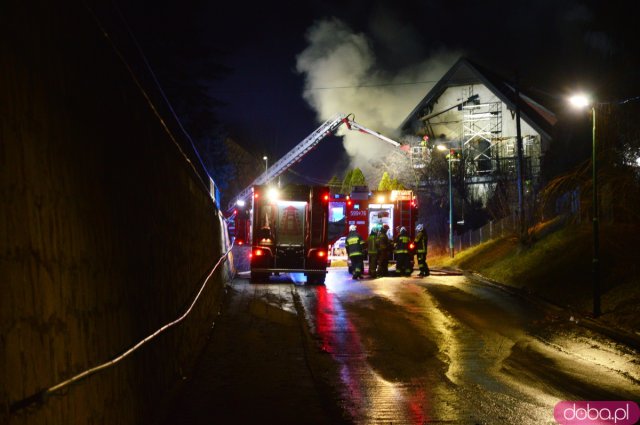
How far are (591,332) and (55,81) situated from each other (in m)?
12.6

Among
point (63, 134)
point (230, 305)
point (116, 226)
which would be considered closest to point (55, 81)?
point (63, 134)

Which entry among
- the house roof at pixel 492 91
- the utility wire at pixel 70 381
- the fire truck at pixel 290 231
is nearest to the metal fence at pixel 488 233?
the house roof at pixel 492 91

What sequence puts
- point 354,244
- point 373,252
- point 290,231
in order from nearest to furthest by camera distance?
point 290,231
point 354,244
point 373,252

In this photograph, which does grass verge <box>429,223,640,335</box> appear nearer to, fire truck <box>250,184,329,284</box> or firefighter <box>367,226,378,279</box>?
firefighter <box>367,226,378,279</box>

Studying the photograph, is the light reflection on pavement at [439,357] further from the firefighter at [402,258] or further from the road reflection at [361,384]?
the firefighter at [402,258]

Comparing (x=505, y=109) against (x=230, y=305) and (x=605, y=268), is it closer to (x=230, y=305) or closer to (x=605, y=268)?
(x=605, y=268)

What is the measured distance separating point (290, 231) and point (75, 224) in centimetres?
1743

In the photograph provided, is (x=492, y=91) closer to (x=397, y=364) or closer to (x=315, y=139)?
(x=315, y=139)

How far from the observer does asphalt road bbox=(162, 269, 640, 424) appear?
25.6 feet

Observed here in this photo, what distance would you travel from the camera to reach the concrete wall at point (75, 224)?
3475mm

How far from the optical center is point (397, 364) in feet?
34.1

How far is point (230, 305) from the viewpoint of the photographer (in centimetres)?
1633

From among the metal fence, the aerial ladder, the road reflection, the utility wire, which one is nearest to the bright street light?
the road reflection

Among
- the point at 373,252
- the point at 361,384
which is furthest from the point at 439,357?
the point at 373,252
